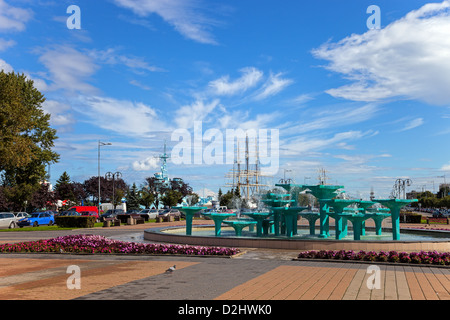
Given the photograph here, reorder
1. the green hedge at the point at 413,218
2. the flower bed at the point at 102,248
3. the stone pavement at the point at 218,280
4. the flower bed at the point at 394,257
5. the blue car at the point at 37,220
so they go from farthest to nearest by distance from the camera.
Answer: the green hedge at the point at 413,218
the blue car at the point at 37,220
the flower bed at the point at 102,248
the flower bed at the point at 394,257
the stone pavement at the point at 218,280

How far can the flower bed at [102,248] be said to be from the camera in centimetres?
1619

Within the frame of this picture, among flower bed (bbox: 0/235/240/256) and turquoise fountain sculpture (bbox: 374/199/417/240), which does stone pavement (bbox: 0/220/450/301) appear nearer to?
flower bed (bbox: 0/235/240/256)

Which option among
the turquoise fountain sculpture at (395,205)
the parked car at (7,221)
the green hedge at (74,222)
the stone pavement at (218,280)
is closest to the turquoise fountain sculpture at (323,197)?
the turquoise fountain sculpture at (395,205)

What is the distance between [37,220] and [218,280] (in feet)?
121

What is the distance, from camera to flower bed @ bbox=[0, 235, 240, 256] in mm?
16188

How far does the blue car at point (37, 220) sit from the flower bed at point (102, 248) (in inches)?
912

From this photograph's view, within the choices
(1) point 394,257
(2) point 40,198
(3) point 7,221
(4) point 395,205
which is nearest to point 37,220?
(3) point 7,221

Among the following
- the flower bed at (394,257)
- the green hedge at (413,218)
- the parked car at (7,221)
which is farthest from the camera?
the green hedge at (413,218)

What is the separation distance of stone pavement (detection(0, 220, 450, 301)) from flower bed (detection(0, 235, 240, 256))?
0.90 metres

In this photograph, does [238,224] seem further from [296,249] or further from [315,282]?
[315,282]

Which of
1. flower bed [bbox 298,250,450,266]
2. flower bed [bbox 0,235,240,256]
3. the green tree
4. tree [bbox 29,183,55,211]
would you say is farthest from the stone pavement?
the green tree

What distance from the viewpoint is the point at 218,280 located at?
34.8 ft

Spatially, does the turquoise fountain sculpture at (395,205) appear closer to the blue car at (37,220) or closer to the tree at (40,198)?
the blue car at (37,220)
